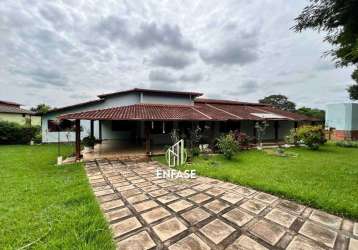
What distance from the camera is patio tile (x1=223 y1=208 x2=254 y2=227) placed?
10.9 feet

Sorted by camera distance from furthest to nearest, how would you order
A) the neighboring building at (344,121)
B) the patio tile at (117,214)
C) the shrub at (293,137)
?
the neighboring building at (344,121) → the shrub at (293,137) → the patio tile at (117,214)

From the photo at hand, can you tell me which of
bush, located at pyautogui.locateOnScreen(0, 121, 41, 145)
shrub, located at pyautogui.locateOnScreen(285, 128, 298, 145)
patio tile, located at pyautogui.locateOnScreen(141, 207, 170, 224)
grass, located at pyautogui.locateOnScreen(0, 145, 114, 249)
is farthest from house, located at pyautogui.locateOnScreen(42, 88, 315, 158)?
patio tile, located at pyautogui.locateOnScreen(141, 207, 170, 224)

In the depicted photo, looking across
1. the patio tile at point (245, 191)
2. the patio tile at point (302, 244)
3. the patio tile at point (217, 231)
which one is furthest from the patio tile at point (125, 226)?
the patio tile at point (245, 191)

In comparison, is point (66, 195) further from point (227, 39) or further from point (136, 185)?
point (227, 39)

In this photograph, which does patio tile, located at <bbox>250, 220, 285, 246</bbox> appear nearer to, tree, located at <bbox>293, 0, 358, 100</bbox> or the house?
tree, located at <bbox>293, 0, 358, 100</bbox>

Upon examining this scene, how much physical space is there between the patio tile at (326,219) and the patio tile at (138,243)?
10.6 feet

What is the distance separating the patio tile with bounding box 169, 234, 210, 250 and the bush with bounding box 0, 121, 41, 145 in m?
19.9

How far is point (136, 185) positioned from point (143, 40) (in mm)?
10015

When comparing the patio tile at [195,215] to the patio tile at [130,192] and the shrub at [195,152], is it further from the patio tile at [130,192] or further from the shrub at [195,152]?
the shrub at [195,152]

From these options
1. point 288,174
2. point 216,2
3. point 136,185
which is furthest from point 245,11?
point 136,185

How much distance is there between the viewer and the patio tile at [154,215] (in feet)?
11.2

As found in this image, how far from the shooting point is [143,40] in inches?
470

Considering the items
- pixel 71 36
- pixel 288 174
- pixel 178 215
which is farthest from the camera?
pixel 71 36

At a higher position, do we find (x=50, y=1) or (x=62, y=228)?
(x=50, y=1)
